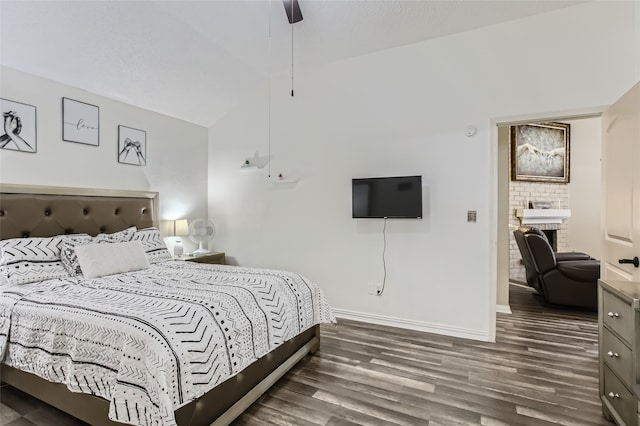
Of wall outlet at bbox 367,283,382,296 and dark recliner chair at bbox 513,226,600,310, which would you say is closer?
wall outlet at bbox 367,283,382,296

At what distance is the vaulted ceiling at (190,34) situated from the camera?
2.57 m

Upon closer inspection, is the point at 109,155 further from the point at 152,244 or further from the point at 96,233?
the point at 152,244

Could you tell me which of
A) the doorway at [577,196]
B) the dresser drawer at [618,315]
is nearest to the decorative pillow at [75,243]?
the dresser drawer at [618,315]

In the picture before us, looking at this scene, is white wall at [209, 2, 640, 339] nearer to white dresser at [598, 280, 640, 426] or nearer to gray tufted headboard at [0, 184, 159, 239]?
white dresser at [598, 280, 640, 426]

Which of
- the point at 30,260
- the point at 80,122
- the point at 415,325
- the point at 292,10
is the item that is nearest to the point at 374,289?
the point at 415,325

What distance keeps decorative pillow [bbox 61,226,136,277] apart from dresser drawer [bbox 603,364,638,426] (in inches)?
143

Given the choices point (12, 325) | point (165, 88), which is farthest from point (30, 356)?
point (165, 88)

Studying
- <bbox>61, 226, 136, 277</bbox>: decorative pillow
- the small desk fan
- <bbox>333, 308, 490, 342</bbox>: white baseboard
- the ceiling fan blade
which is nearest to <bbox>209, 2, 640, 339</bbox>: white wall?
<bbox>333, 308, 490, 342</bbox>: white baseboard

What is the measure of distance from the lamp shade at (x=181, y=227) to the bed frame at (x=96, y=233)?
22cm

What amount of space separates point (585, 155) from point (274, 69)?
5491 mm

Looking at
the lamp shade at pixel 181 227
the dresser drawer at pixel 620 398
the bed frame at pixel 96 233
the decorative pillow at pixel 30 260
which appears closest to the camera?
the dresser drawer at pixel 620 398

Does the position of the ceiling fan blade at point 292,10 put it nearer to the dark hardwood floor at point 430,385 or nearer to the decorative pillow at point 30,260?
the decorative pillow at point 30,260

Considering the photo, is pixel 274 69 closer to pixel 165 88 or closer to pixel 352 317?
pixel 165 88

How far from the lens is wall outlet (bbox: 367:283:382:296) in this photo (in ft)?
11.6
